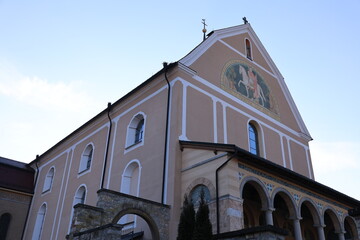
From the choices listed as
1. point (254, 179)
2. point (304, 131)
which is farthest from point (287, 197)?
point (304, 131)

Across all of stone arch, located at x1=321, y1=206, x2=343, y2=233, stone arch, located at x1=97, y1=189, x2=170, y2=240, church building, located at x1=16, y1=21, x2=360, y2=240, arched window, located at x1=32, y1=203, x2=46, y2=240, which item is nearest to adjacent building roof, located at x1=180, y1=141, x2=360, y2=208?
church building, located at x1=16, y1=21, x2=360, y2=240

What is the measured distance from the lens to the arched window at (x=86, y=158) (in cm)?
2231

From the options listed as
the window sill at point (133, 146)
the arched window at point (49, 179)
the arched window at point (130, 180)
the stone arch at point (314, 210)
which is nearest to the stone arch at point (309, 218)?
the stone arch at point (314, 210)

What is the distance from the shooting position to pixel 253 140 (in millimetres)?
19344

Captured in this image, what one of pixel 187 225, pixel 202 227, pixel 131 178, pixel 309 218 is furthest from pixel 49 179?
pixel 202 227

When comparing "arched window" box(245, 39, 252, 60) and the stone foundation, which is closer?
the stone foundation

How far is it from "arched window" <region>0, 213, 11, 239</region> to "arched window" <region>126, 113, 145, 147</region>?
491 inches

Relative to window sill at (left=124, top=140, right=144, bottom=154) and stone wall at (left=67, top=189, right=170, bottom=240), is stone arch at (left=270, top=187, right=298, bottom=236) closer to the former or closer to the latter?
stone wall at (left=67, top=189, right=170, bottom=240)

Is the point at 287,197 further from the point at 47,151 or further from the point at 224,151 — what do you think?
the point at 47,151

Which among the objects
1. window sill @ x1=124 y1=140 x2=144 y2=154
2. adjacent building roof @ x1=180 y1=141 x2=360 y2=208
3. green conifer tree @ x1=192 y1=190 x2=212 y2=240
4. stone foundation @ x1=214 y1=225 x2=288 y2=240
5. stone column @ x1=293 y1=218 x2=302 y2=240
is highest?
window sill @ x1=124 y1=140 x2=144 y2=154

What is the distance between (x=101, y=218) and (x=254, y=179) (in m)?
5.34

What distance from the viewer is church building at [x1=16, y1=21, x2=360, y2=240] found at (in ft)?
41.5

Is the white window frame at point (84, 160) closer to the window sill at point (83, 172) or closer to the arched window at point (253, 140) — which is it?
the window sill at point (83, 172)

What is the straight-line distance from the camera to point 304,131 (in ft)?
76.9
